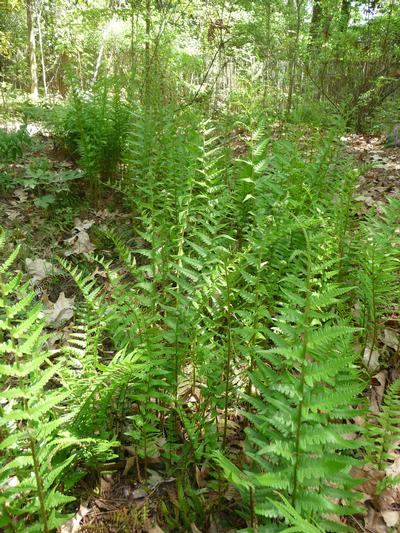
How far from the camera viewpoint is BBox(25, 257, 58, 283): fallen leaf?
3029 mm

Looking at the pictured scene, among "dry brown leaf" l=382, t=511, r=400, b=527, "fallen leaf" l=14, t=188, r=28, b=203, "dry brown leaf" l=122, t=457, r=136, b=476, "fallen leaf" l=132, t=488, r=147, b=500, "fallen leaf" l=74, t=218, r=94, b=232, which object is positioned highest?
"fallen leaf" l=14, t=188, r=28, b=203

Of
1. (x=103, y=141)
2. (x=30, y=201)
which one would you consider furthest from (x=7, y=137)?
(x=103, y=141)

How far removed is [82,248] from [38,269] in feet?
1.24

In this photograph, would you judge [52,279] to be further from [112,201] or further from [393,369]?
[393,369]

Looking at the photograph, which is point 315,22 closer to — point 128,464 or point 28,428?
point 128,464

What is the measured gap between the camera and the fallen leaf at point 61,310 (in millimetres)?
2619

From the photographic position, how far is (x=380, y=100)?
23.1 feet

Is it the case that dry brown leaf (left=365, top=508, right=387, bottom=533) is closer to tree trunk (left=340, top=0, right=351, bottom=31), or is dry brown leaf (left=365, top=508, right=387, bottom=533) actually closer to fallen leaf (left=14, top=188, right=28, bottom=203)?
fallen leaf (left=14, top=188, right=28, bottom=203)

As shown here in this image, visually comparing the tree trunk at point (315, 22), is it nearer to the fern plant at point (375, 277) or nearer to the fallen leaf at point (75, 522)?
the fern plant at point (375, 277)

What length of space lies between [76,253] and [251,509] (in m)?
2.42

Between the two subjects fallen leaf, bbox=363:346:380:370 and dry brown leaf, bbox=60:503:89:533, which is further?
fallen leaf, bbox=363:346:380:370

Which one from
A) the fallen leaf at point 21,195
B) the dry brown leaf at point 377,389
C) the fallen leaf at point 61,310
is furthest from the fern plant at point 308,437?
the fallen leaf at point 21,195

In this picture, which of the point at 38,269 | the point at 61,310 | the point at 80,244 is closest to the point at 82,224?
the point at 80,244

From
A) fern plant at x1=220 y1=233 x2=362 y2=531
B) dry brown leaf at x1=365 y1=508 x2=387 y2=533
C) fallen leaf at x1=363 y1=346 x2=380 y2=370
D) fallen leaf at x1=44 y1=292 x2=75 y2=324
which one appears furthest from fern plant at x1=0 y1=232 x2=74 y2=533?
fallen leaf at x1=363 y1=346 x2=380 y2=370
